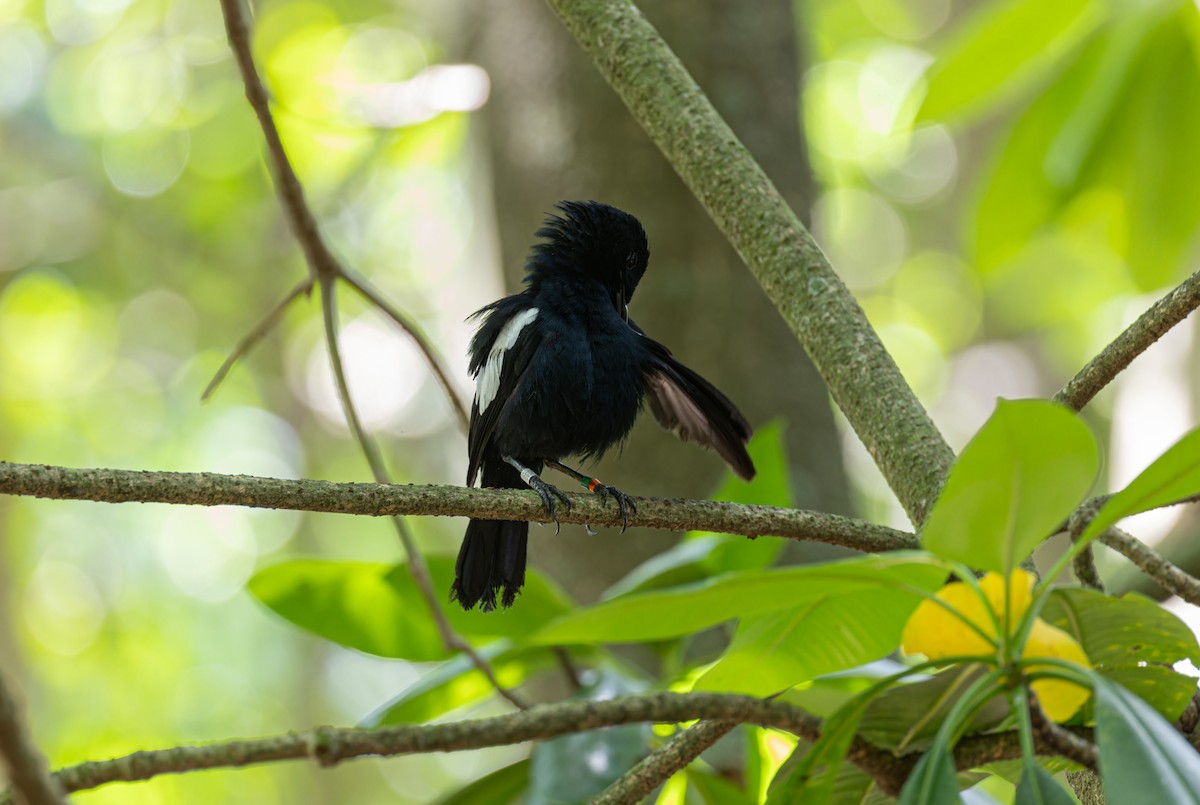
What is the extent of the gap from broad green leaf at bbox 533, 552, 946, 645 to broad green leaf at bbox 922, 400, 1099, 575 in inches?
2.5

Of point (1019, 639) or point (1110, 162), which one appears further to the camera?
point (1110, 162)

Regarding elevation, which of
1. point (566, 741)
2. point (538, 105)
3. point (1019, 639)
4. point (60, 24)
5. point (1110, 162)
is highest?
point (60, 24)

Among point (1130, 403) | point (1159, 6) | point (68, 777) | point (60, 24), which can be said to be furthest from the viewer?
point (60, 24)

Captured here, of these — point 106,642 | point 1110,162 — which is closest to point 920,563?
point 1110,162

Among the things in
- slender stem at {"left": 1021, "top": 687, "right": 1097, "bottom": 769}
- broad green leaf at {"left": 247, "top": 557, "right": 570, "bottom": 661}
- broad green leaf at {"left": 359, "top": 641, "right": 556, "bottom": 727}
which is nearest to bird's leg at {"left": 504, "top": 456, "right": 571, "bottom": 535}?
broad green leaf at {"left": 247, "top": 557, "right": 570, "bottom": 661}

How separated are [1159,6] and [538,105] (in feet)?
7.29

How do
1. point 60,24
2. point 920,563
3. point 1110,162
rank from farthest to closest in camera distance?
point 60,24
point 1110,162
point 920,563

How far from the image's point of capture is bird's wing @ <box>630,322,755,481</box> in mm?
2318

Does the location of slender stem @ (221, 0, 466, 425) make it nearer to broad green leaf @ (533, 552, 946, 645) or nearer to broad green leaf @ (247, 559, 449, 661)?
broad green leaf @ (247, 559, 449, 661)

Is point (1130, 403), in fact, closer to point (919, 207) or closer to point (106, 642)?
point (919, 207)

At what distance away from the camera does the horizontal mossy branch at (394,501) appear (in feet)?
4.22

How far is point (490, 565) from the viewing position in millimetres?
2701

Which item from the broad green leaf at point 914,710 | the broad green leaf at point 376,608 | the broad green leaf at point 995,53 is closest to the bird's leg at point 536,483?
the broad green leaf at point 376,608

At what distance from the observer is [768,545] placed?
2.63 metres
